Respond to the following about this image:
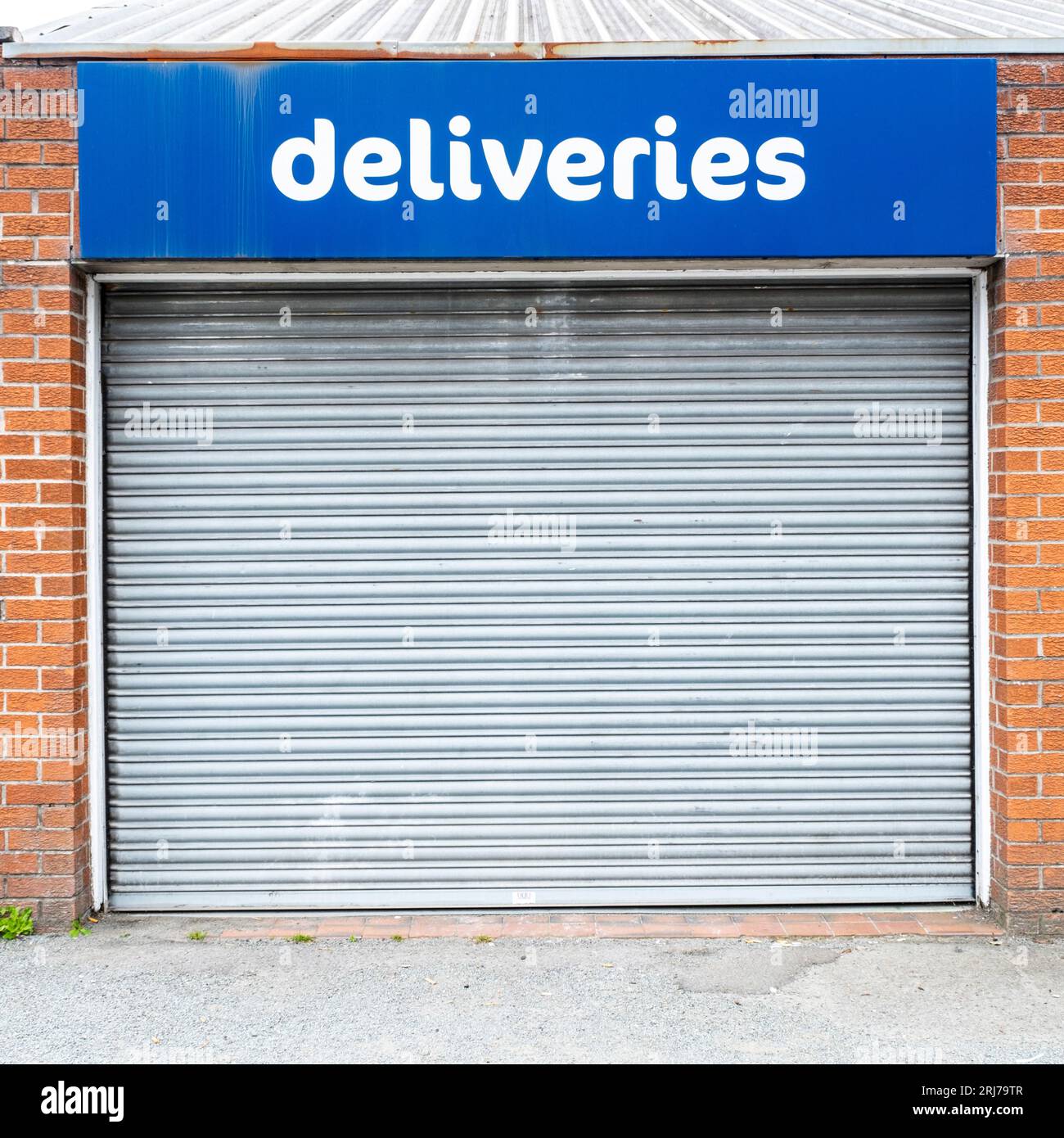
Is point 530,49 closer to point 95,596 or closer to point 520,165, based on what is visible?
point 520,165

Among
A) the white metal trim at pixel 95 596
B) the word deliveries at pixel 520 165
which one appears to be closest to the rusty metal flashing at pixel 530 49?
the word deliveries at pixel 520 165

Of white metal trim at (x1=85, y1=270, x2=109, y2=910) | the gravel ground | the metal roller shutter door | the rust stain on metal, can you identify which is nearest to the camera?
the gravel ground

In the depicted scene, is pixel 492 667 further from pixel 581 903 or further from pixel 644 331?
pixel 644 331

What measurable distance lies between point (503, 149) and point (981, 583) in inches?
130

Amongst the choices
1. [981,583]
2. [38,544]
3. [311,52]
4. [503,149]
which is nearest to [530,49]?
[503,149]

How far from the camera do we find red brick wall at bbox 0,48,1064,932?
5.12 meters

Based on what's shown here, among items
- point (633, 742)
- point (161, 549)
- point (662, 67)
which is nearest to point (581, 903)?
point (633, 742)

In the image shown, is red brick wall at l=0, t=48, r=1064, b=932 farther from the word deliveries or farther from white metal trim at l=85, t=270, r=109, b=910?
the word deliveries

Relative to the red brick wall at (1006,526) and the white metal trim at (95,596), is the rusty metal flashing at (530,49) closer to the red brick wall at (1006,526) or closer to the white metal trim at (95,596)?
the red brick wall at (1006,526)

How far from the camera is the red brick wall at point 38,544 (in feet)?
16.8

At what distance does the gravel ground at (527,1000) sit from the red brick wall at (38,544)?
50 cm

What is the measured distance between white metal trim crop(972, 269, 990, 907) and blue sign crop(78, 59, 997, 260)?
542 mm

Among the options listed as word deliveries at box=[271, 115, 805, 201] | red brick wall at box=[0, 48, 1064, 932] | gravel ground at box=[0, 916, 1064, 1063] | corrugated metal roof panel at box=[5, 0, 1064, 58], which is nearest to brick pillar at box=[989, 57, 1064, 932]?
red brick wall at box=[0, 48, 1064, 932]

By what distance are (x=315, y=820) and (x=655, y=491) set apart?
2524 millimetres
